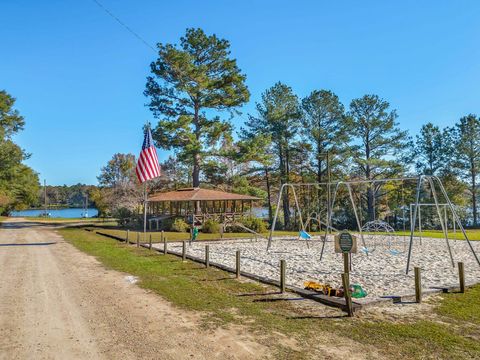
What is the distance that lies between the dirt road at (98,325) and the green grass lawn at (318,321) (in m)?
0.41

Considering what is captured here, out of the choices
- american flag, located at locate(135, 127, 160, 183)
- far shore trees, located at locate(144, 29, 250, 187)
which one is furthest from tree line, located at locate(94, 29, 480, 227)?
american flag, located at locate(135, 127, 160, 183)

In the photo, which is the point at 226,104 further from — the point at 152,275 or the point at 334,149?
the point at 152,275

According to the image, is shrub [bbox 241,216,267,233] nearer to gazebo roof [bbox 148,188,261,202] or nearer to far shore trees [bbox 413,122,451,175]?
gazebo roof [bbox 148,188,261,202]

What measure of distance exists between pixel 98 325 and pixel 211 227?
19.6m

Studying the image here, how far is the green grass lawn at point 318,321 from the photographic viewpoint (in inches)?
189

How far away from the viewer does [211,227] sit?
25312mm

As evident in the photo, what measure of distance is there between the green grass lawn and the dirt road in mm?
410

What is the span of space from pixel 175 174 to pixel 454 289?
1433 inches

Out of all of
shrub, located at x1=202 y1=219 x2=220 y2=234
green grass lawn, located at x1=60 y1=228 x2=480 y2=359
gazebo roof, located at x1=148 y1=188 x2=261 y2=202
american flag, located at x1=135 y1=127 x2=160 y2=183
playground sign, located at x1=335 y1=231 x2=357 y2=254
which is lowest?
green grass lawn, located at x1=60 y1=228 x2=480 y2=359

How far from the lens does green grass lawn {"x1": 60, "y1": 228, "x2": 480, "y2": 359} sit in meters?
4.80

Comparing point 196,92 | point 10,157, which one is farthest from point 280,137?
point 10,157

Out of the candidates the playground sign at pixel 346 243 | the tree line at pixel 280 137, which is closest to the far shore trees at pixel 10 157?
the tree line at pixel 280 137

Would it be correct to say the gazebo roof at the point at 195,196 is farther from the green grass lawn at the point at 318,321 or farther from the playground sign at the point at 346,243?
the playground sign at the point at 346,243

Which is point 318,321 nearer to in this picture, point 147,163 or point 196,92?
point 147,163
